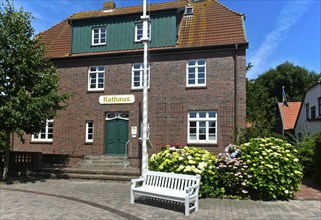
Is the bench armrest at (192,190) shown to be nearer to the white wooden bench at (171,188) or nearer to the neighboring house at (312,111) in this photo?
the white wooden bench at (171,188)

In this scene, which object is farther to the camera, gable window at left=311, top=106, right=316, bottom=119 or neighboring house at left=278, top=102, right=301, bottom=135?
neighboring house at left=278, top=102, right=301, bottom=135

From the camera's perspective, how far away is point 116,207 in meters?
8.59

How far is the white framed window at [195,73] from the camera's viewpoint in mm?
18375

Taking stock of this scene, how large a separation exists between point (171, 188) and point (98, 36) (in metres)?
14.2

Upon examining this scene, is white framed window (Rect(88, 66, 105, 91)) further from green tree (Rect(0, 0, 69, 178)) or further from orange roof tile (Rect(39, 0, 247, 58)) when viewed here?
green tree (Rect(0, 0, 69, 178))

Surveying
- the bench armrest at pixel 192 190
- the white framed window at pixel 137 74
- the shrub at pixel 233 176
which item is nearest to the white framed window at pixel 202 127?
the white framed window at pixel 137 74

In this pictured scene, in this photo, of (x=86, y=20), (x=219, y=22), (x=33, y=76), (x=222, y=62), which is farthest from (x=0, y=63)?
(x=219, y=22)

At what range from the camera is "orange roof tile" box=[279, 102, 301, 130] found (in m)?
35.8

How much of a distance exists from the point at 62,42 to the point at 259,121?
45.3 ft

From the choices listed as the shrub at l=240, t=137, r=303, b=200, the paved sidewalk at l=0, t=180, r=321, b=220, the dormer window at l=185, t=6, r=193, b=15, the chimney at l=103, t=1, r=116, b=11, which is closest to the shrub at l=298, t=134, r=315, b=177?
the shrub at l=240, t=137, r=303, b=200

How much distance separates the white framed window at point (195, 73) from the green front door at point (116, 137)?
4.47m

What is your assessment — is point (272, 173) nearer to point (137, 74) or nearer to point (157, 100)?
point (157, 100)

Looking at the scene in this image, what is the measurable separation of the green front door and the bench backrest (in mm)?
9557

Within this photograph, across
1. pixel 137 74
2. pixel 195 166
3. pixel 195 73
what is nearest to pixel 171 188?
pixel 195 166
